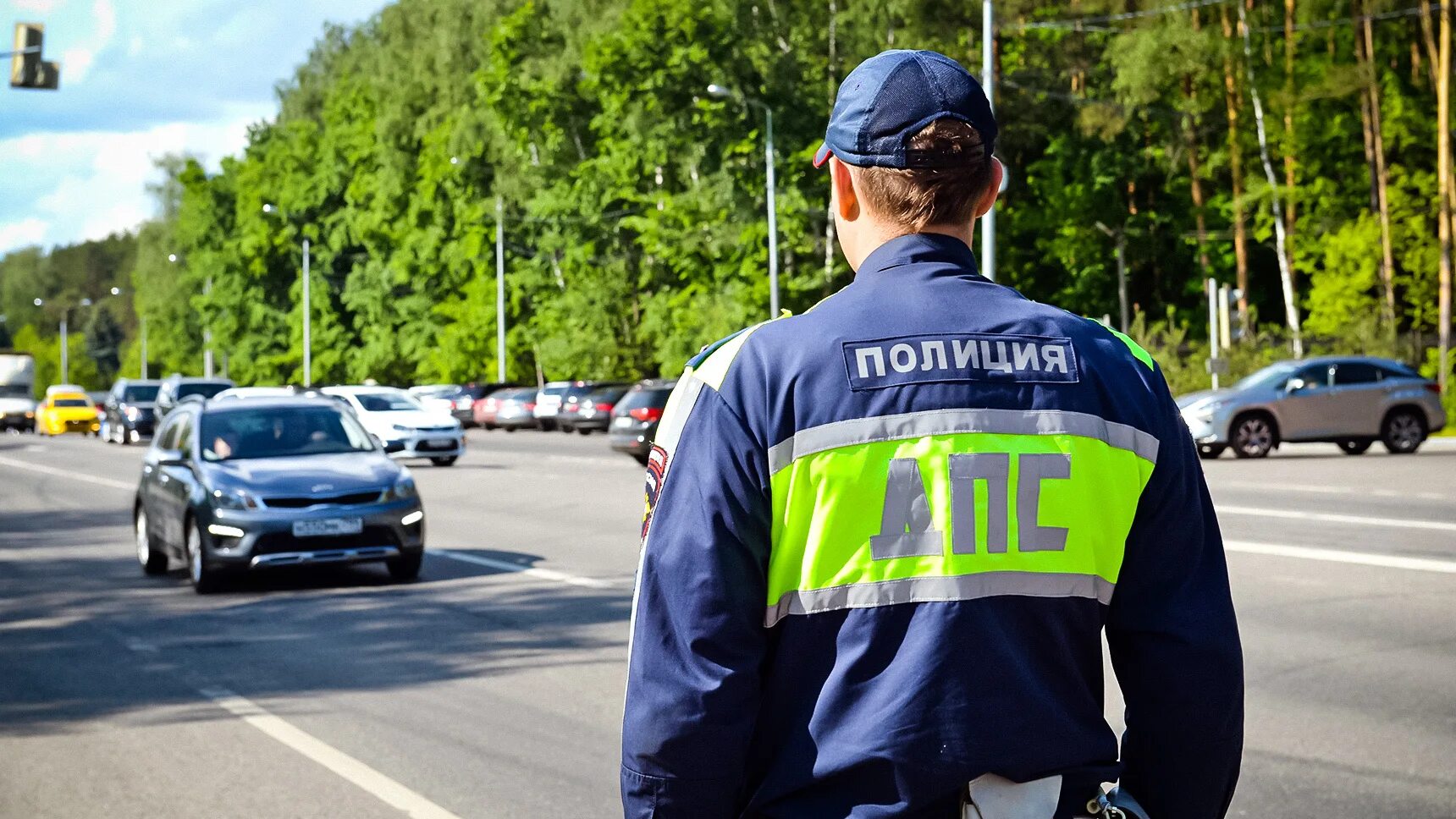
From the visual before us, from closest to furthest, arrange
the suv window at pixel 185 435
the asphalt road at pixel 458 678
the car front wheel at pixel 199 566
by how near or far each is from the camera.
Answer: the asphalt road at pixel 458 678 < the car front wheel at pixel 199 566 < the suv window at pixel 185 435

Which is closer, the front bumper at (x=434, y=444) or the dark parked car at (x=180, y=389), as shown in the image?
the front bumper at (x=434, y=444)

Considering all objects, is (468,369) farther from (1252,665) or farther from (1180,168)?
(1252,665)

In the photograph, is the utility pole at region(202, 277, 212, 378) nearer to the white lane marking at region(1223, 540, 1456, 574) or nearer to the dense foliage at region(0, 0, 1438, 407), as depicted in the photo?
the dense foliage at region(0, 0, 1438, 407)

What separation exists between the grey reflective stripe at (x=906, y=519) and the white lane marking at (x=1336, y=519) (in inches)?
536

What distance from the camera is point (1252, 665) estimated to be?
28.1 ft

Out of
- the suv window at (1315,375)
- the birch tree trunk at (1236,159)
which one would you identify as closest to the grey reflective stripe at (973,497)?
the suv window at (1315,375)

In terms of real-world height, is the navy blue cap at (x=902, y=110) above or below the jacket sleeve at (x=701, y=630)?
above

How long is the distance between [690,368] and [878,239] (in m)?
0.32

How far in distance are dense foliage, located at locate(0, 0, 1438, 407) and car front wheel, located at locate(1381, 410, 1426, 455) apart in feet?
25.7

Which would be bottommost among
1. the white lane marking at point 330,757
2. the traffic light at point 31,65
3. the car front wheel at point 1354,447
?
the white lane marking at point 330,757

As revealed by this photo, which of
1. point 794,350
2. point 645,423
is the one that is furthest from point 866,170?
point 645,423

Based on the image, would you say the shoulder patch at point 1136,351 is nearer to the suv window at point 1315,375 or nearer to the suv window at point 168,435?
the suv window at point 168,435

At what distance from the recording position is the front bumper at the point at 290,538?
1245 centimetres

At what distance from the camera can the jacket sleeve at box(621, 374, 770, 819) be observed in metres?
2.21
